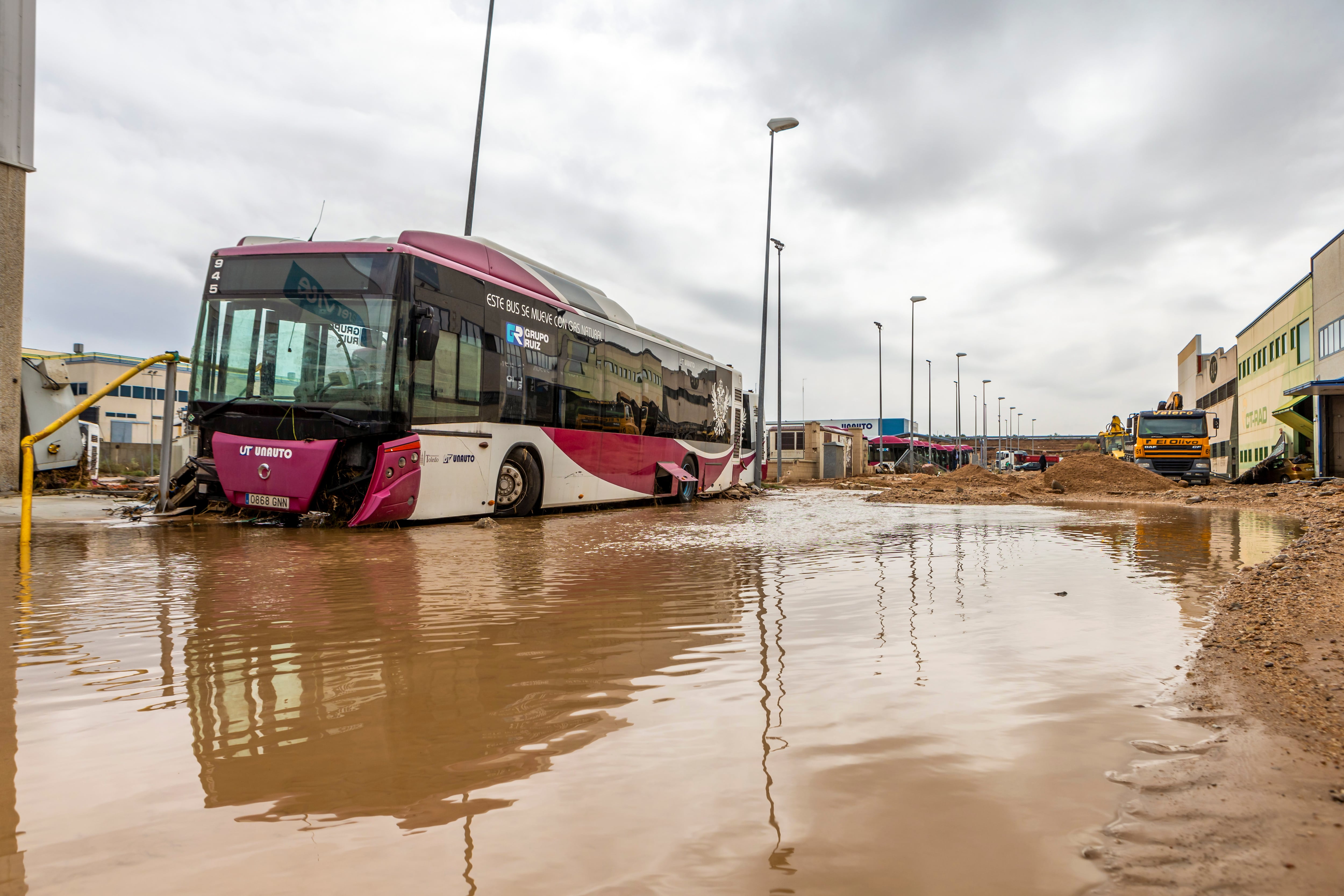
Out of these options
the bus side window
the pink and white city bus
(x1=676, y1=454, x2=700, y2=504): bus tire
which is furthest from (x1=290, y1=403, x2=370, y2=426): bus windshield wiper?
(x1=676, y1=454, x2=700, y2=504): bus tire

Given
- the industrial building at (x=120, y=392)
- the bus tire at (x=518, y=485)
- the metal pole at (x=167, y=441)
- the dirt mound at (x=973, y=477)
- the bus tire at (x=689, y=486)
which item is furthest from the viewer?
the industrial building at (x=120, y=392)

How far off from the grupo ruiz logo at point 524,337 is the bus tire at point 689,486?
6.13 meters

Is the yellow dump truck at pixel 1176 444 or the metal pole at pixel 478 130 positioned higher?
the metal pole at pixel 478 130

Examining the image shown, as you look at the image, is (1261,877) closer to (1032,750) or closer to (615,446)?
(1032,750)

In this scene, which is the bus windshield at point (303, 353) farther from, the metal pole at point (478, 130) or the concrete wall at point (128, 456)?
the concrete wall at point (128, 456)

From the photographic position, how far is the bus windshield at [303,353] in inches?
404

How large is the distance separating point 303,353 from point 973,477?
25.0 m

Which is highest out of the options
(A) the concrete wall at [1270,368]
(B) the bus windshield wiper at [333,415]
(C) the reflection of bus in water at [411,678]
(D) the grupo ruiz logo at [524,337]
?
(A) the concrete wall at [1270,368]

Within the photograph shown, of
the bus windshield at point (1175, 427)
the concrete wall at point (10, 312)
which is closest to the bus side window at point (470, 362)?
the concrete wall at point (10, 312)

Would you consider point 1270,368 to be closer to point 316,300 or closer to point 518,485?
point 518,485

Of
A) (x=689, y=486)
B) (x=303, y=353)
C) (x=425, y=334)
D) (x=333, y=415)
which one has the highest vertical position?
(x=425, y=334)

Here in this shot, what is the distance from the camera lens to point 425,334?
1041 centimetres

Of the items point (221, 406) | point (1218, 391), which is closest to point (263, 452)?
point (221, 406)

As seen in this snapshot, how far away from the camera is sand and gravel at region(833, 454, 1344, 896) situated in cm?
192
